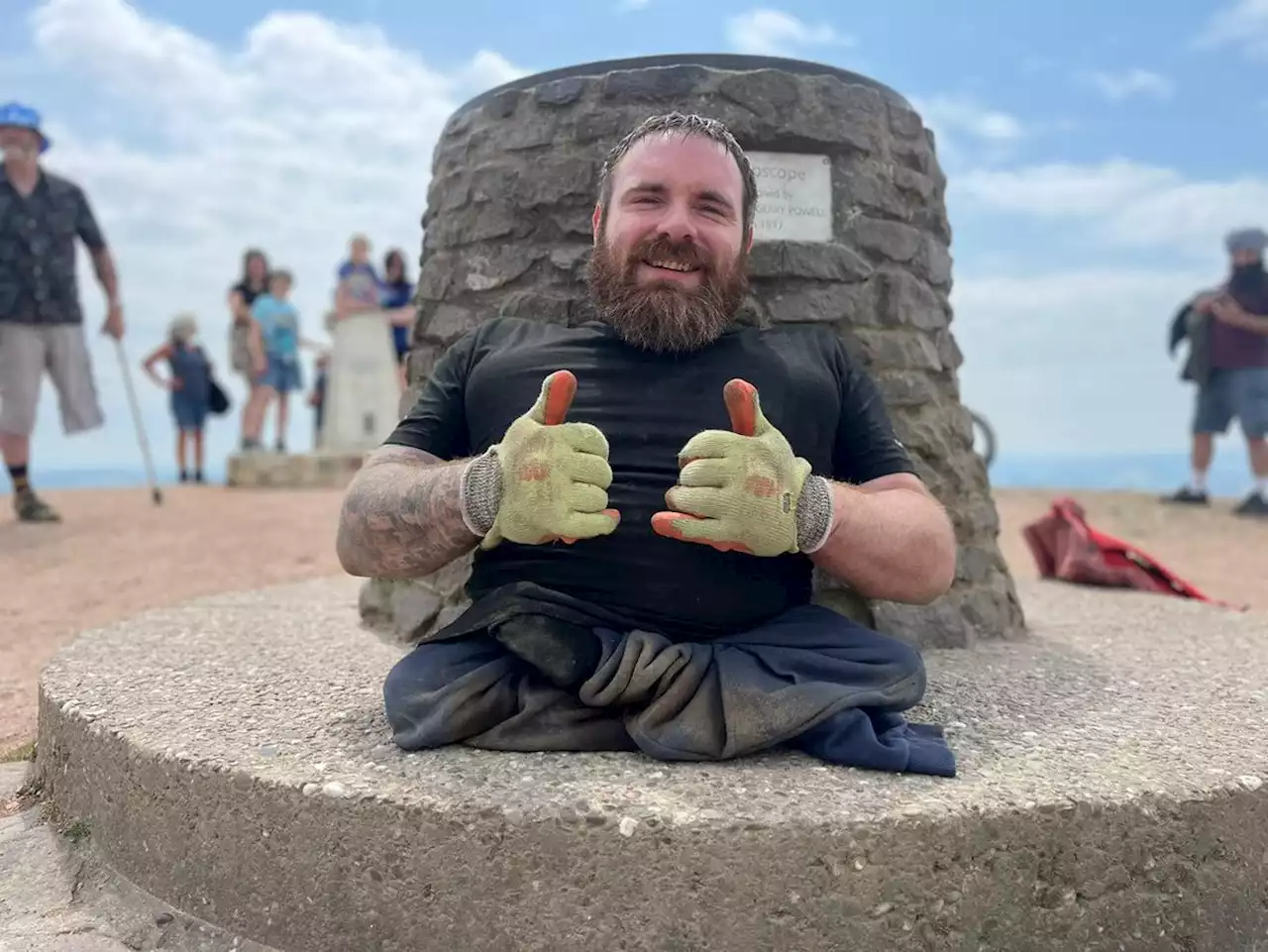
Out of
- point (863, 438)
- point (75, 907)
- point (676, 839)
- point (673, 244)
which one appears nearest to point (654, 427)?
point (673, 244)

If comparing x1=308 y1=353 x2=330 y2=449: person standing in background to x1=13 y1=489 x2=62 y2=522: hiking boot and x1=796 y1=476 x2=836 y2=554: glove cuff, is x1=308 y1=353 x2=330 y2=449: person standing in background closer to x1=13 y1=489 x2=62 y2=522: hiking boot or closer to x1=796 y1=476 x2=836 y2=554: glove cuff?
x1=13 y1=489 x2=62 y2=522: hiking boot

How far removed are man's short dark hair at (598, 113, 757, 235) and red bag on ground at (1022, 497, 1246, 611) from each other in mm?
2665

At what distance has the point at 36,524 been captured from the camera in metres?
6.43

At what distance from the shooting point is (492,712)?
193 centimetres

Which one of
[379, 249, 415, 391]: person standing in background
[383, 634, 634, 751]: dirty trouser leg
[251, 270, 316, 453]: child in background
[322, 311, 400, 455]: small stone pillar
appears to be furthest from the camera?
[322, 311, 400, 455]: small stone pillar

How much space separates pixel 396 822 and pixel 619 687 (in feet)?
1.54

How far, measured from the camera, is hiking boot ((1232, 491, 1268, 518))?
26.7 ft

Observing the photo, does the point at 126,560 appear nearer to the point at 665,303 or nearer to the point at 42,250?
the point at 42,250

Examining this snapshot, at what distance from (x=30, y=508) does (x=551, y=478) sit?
5.85 meters

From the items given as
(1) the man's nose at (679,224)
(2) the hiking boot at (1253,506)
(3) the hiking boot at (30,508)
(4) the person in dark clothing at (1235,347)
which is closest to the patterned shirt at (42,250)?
(3) the hiking boot at (30,508)

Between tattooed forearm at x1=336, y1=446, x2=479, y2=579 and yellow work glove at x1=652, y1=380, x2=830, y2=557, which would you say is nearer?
yellow work glove at x1=652, y1=380, x2=830, y2=557

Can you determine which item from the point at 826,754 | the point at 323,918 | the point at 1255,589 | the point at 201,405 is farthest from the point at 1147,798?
the point at 201,405

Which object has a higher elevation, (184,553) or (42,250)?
(42,250)

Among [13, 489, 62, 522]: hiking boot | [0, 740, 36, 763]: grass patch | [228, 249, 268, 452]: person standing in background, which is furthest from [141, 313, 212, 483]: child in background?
[0, 740, 36, 763]: grass patch
